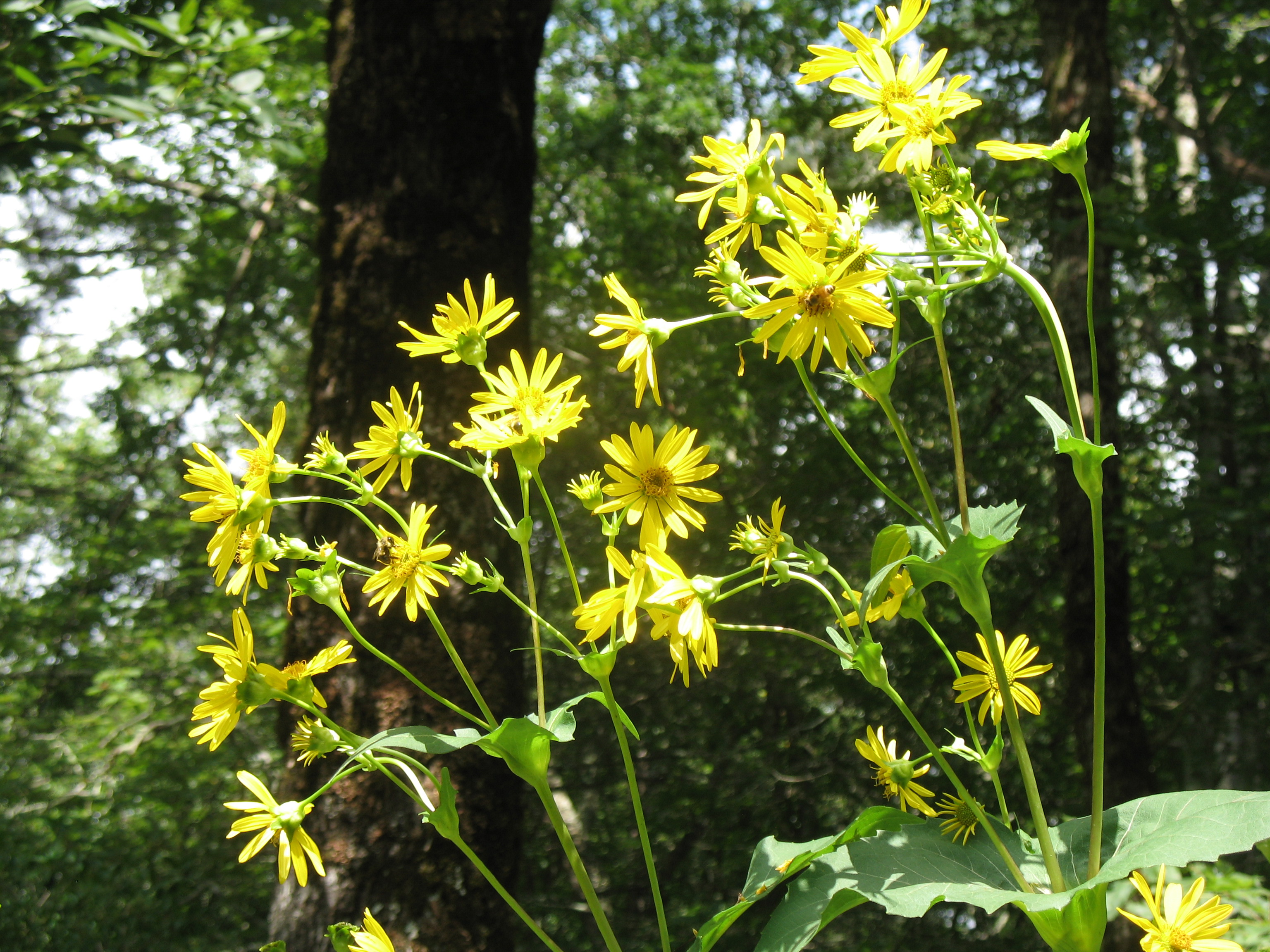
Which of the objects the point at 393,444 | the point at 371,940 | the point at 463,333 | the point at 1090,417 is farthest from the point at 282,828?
the point at 1090,417

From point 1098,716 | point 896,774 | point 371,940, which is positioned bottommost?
point 371,940

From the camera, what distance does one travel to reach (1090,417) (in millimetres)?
3459

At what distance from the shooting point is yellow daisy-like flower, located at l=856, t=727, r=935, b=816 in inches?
32.4

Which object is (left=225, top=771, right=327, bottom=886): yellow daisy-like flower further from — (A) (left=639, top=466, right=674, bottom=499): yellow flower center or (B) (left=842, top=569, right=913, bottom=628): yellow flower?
(B) (left=842, top=569, right=913, bottom=628): yellow flower

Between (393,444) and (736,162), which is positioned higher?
(736,162)

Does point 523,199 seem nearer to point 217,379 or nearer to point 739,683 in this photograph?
point 739,683

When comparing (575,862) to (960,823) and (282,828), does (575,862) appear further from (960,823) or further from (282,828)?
(960,823)

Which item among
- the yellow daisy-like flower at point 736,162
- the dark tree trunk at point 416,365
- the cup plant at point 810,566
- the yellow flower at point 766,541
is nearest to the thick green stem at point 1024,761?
the cup plant at point 810,566

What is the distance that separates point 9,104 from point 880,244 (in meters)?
2.55

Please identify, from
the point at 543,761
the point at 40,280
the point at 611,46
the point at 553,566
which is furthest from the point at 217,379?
the point at 543,761

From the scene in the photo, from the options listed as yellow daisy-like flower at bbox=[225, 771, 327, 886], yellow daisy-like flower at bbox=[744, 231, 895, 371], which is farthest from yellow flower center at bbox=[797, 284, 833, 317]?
yellow daisy-like flower at bbox=[225, 771, 327, 886]

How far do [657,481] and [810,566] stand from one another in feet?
0.50

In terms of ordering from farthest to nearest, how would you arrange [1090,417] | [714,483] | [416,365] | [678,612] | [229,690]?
[714,483], [1090,417], [416,365], [229,690], [678,612]

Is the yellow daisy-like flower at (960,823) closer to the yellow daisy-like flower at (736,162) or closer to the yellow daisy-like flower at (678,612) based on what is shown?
the yellow daisy-like flower at (678,612)
